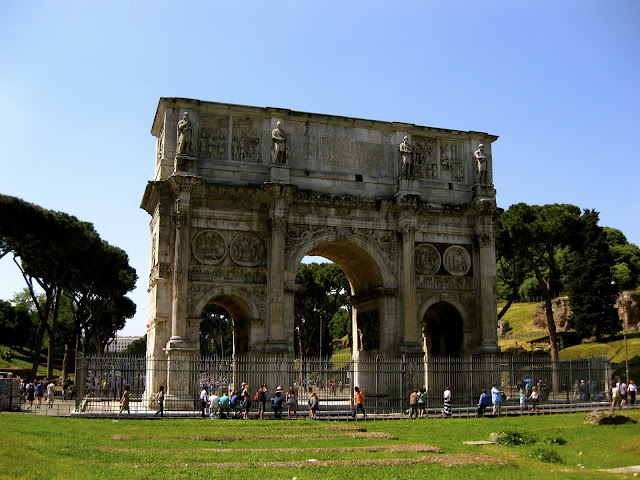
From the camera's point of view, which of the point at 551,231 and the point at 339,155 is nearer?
the point at 339,155

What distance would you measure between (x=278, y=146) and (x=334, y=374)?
9132mm

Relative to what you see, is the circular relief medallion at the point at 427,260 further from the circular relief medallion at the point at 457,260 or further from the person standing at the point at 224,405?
the person standing at the point at 224,405

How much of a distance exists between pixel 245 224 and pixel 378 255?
18.1ft

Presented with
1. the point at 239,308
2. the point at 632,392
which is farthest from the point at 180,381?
the point at 632,392

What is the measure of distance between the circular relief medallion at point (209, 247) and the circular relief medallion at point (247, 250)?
396 mm

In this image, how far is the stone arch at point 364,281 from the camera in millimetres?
27953

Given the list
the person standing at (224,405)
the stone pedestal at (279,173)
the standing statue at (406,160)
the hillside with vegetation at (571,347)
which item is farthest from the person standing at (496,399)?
the stone pedestal at (279,173)

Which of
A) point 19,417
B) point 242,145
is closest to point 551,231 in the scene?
point 242,145

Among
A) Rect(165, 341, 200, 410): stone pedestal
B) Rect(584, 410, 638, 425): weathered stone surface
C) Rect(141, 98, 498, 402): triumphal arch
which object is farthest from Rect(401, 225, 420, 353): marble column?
Rect(584, 410, 638, 425): weathered stone surface

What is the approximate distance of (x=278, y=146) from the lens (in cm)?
2736

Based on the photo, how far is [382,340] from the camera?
28656mm

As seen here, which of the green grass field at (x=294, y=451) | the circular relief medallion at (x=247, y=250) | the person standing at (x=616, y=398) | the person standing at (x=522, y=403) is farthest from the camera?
the circular relief medallion at (x=247, y=250)

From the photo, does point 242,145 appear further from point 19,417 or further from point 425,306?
point 19,417

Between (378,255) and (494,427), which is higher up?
(378,255)
